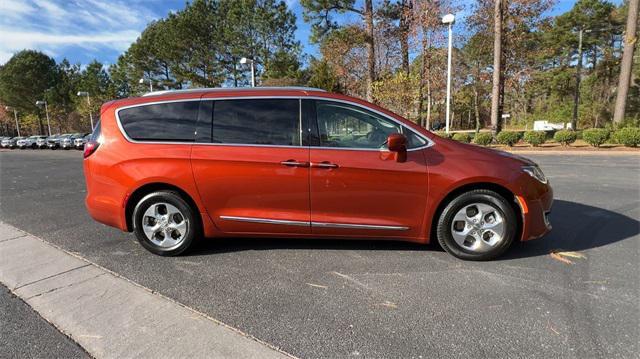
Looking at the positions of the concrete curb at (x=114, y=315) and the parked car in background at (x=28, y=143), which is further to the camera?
the parked car in background at (x=28, y=143)

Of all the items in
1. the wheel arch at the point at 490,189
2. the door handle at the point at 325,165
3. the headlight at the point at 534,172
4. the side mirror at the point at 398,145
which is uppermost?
the side mirror at the point at 398,145

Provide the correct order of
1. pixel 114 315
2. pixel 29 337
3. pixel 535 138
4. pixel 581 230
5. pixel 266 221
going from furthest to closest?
→ pixel 535 138, pixel 581 230, pixel 266 221, pixel 114 315, pixel 29 337

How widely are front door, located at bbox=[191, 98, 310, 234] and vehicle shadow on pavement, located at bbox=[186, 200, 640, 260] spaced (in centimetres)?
48

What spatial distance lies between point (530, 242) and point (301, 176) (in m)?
2.71

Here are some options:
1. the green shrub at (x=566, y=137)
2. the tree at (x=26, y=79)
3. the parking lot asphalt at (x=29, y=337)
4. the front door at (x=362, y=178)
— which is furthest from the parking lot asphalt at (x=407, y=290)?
the tree at (x=26, y=79)

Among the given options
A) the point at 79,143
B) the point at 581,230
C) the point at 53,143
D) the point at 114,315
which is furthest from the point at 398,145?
the point at 53,143

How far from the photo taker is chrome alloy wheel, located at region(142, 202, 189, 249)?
3.73m

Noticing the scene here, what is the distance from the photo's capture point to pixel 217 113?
3.64 meters

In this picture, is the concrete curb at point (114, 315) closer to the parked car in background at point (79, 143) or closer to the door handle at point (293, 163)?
the door handle at point (293, 163)

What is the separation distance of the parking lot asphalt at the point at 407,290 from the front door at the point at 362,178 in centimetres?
38

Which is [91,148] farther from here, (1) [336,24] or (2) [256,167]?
(1) [336,24]

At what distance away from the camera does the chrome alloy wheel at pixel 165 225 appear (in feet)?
12.3

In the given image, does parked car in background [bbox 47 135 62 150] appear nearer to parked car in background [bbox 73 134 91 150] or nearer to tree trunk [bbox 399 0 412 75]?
parked car in background [bbox 73 134 91 150]

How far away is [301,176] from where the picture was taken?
11.3ft
